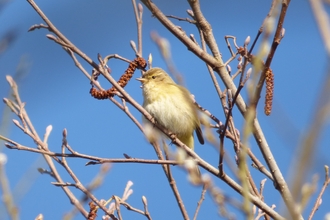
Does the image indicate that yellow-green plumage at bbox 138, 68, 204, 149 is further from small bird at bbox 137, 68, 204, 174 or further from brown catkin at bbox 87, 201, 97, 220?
brown catkin at bbox 87, 201, 97, 220

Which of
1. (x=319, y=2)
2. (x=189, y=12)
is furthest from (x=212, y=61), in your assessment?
(x=319, y=2)

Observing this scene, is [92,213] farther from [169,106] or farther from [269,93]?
[169,106]

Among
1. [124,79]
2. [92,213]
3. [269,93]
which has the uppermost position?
Result: [124,79]

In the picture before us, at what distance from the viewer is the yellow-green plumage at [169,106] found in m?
4.70

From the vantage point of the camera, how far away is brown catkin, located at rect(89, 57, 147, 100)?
3.03 metres

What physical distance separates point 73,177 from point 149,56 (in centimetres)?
122

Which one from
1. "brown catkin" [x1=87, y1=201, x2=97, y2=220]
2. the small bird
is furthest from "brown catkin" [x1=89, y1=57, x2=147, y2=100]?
the small bird

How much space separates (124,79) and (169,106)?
1.71 metres

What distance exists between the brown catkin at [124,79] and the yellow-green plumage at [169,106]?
1518 mm

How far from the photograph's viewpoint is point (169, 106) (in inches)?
188

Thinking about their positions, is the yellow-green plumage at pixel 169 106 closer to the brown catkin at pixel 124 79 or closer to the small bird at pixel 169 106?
the small bird at pixel 169 106

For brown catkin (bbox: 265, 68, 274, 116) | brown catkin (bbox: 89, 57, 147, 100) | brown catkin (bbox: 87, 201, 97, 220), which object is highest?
brown catkin (bbox: 89, 57, 147, 100)

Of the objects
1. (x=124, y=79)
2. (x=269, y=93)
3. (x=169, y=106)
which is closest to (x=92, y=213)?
(x=124, y=79)

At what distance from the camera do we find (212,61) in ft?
8.50
